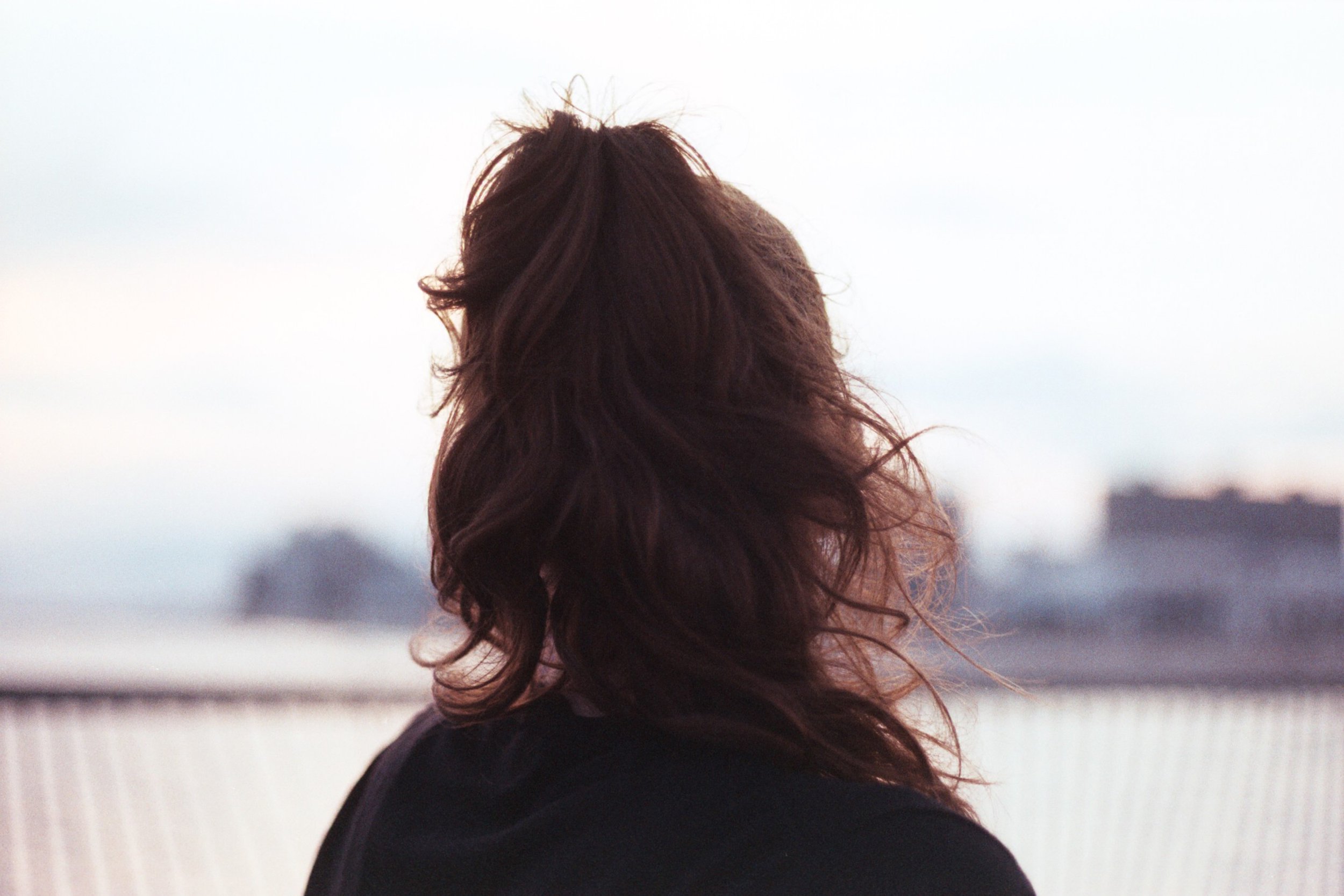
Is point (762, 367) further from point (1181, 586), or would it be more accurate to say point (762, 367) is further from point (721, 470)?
point (1181, 586)

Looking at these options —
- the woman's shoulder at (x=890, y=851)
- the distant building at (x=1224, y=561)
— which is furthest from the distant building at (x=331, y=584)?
the distant building at (x=1224, y=561)

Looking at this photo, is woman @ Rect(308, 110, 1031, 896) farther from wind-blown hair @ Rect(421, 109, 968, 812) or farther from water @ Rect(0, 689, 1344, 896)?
water @ Rect(0, 689, 1344, 896)

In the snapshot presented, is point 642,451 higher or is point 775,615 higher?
point 642,451

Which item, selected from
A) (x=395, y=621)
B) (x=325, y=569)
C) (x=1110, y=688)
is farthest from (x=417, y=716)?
(x=395, y=621)

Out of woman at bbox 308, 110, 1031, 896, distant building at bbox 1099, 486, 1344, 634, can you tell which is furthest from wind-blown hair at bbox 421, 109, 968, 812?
distant building at bbox 1099, 486, 1344, 634

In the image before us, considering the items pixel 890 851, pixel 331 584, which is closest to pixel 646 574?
pixel 890 851

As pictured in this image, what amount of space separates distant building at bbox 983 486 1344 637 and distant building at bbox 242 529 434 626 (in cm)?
850

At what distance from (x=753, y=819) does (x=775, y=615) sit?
18cm

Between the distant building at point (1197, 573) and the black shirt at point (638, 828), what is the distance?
14800 millimetres

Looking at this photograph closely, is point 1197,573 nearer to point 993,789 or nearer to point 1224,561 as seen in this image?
point 1224,561

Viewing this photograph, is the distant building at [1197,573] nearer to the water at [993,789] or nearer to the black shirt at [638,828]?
the water at [993,789]

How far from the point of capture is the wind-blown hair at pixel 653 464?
0.85 m

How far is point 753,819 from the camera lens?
74 cm

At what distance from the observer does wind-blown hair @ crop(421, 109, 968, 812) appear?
0.85m
